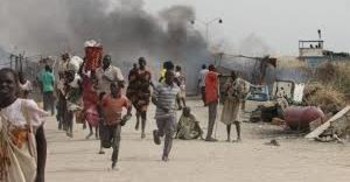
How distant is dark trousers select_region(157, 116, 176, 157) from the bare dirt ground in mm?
217

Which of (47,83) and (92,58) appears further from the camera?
(47,83)

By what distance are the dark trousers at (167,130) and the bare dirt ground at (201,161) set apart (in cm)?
22

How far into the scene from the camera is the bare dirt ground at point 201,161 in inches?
388

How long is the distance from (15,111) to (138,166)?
6.19 m

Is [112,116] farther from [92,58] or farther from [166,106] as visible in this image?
[92,58]

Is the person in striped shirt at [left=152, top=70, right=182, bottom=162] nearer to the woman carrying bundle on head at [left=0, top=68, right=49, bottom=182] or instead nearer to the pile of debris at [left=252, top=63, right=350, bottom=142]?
the pile of debris at [left=252, top=63, right=350, bottom=142]

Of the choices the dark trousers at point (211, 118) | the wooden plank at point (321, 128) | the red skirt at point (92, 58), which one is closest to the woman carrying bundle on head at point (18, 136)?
the red skirt at point (92, 58)

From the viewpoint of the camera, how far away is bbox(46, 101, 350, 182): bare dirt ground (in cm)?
985

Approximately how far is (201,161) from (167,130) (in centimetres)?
71

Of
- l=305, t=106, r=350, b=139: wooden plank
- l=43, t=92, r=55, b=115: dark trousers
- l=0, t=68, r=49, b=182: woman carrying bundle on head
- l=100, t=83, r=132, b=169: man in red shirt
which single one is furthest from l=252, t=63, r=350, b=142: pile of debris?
l=0, t=68, r=49, b=182: woman carrying bundle on head

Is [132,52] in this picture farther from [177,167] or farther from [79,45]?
[177,167]

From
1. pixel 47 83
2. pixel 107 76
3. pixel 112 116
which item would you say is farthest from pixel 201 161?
pixel 47 83

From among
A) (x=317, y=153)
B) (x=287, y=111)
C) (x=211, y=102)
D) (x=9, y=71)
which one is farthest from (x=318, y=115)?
(x=9, y=71)

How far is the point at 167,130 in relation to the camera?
38.1 ft
